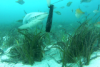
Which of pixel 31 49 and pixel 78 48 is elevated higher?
pixel 31 49

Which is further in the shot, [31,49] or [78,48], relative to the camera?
[31,49]

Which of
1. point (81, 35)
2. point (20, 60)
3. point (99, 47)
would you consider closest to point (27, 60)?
point (20, 60)

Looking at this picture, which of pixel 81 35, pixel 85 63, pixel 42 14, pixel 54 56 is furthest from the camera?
pixel 54 56

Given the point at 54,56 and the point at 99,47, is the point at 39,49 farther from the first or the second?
the point at 99,47

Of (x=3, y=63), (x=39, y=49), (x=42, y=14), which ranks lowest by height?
(x=3, y=63)

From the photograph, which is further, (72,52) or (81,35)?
(81,35)

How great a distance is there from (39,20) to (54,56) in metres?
1.37

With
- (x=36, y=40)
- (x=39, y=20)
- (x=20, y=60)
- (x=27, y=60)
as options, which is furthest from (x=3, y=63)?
(x=39, y=20)

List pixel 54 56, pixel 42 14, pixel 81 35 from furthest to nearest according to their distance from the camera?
pixel 54 56 < pixel 81 35 < pixel 42 14

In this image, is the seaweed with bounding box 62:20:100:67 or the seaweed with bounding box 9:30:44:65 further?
the seaweed with bounding box 9:30:44:65

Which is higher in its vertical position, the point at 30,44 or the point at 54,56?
the point at 30,44

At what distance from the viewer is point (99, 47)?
2.97m

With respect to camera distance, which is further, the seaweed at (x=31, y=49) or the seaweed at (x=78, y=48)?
the seaweed at (x=31, y=49)

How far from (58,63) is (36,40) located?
966mm
